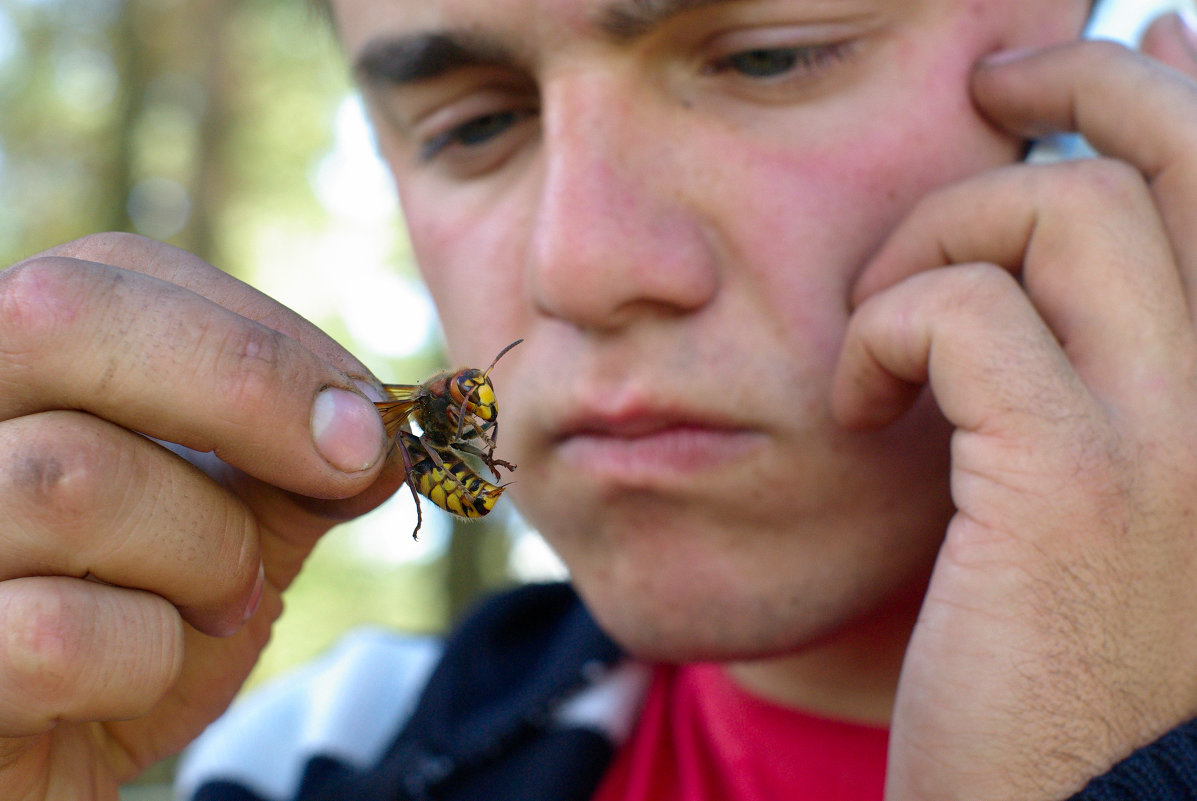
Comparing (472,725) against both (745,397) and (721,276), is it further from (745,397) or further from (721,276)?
(721,276)

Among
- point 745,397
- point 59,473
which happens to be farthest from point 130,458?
point 745,397

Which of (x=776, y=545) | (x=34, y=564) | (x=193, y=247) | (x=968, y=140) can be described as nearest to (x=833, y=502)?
(x=776, y=545)

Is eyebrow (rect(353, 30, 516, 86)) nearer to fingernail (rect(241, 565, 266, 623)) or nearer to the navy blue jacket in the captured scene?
fingernail (rect(241, 565, 266, 623))

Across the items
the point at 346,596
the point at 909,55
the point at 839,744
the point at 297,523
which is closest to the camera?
the point at 297,523

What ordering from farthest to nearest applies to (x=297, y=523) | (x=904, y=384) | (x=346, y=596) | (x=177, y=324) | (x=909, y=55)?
1. (x=346, y=596)
2. (x=909, y=55)
3. (x=904, y=384)
4. (x=297, y=523)
5. (x=177, y=324)

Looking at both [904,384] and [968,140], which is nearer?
[904,384]

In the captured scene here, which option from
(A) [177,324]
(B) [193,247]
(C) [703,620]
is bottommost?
(B) [193,247]

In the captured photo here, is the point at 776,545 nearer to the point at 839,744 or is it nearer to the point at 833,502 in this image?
the point at 833,502

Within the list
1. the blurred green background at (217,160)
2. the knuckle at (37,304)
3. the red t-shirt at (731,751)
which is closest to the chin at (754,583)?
the red t-shirt at (731,751)
